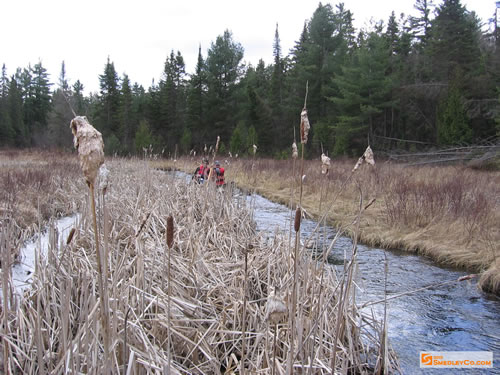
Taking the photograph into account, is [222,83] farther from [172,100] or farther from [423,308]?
[423,308]

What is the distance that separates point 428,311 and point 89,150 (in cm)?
450

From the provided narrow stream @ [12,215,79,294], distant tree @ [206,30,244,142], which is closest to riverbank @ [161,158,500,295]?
narrow stream @ [12,215,79,294]

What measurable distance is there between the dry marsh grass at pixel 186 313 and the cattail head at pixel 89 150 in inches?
11.6

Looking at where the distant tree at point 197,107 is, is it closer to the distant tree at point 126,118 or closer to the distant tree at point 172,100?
the distant tree at point 172,100

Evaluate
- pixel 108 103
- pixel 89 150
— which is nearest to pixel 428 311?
pixel 89 150

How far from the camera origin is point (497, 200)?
769 centimetres

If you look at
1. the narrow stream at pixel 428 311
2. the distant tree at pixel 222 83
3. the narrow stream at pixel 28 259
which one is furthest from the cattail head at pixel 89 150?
the distant tree at pixel 222 83

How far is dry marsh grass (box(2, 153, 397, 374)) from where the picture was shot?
174 cm

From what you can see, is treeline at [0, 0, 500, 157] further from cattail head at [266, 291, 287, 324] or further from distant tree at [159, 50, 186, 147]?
cattail head at [266, 291, 287, 324]

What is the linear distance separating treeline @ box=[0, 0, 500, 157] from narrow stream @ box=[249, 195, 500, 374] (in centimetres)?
1488

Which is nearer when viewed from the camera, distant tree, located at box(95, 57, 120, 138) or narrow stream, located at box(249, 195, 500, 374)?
narrow stream, located at box(249, 195, 500, 374)

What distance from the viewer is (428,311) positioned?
433 centimetres

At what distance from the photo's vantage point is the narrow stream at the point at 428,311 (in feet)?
11.6

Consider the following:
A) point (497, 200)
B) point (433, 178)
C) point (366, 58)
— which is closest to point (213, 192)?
point (497, 200)
